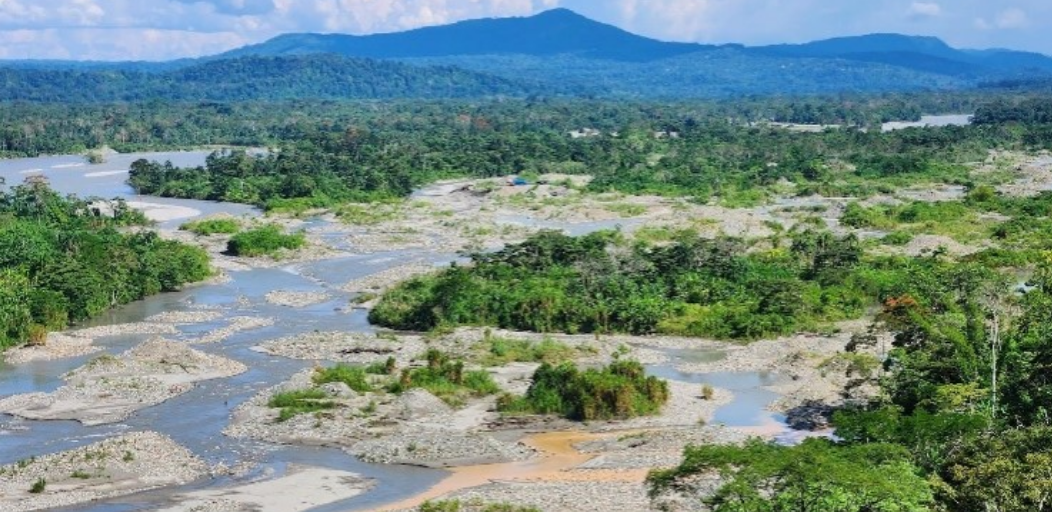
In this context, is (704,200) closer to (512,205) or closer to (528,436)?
(512,205)

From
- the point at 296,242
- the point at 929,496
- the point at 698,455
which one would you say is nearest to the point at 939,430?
the point at 929,496

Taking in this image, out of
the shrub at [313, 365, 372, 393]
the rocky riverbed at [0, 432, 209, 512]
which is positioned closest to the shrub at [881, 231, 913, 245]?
the shrub at [313, 365, 372, 393]

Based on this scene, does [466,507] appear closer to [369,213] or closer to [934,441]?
[934,441]

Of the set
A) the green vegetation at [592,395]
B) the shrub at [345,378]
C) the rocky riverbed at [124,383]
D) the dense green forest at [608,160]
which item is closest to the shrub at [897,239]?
the dense green forest at [608,160]

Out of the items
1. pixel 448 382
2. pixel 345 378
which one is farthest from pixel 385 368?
pixel 448 382

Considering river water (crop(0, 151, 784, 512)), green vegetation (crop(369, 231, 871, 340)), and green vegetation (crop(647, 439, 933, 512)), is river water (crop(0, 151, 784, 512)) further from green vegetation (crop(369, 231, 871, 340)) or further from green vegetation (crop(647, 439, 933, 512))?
green vegetation (crop(647, 439, 933, 512))

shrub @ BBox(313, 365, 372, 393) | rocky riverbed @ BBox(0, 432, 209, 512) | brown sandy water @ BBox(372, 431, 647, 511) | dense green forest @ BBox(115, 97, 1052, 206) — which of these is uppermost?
dense green forest @ BBox(115, 97, 1052, 206)
